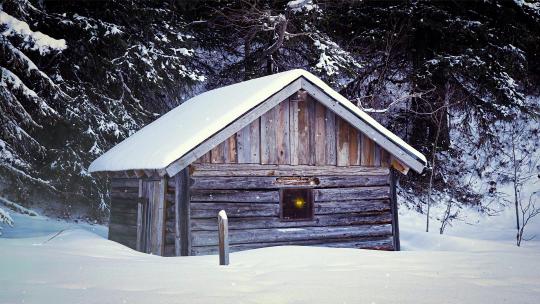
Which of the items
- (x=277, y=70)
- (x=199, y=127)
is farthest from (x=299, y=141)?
(x=277, y=70)

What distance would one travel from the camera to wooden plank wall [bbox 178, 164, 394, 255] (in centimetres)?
1118

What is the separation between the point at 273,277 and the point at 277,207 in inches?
204

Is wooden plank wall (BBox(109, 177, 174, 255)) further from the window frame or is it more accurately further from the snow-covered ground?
the window frame

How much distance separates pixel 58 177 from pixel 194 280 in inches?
619

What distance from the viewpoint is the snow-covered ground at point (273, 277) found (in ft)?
17.5

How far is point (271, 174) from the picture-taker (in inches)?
467

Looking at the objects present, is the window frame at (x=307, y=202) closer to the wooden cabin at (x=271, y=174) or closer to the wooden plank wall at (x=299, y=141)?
the wooden cabin at (x=271, y=174)

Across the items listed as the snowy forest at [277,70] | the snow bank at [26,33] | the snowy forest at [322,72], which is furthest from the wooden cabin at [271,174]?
the snowy forest at [322,72]

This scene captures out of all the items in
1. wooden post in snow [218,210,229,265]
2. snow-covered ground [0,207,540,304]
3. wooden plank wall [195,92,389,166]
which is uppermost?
wooden plank wall [195,92,389,166]

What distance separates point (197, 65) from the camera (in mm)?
27234

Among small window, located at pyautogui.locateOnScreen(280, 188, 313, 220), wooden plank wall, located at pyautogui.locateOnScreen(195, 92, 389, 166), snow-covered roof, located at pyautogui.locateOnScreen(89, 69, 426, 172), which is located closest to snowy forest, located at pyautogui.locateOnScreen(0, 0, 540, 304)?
small window, located at pyautogui.locateOnScreen(280, 188, 313, 220)

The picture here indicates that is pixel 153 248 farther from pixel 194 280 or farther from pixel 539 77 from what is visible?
pixel 539 77

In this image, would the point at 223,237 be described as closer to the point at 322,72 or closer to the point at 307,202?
the point at 307,202

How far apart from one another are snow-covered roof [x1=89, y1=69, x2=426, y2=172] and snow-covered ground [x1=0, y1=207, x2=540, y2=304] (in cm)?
228
